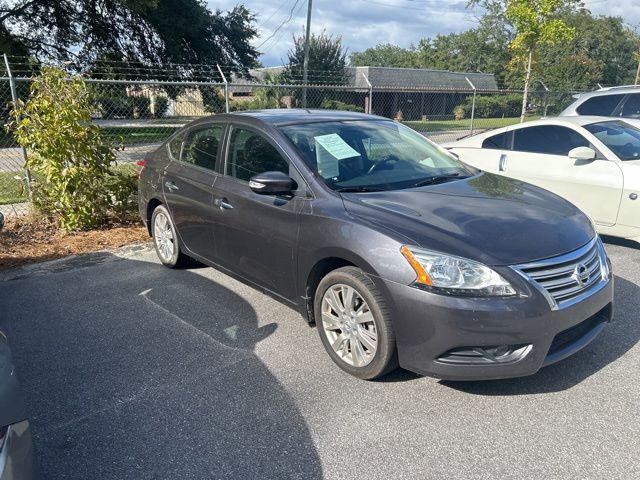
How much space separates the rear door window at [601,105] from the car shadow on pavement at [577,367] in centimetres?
549

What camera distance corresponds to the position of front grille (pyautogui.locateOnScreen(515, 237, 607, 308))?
2844mm

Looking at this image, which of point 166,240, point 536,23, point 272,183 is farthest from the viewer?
point 536,23

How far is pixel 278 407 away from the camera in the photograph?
3.01 m

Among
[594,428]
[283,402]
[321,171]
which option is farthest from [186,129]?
[594,428]

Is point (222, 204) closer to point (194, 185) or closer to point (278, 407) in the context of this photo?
point (194, 185)

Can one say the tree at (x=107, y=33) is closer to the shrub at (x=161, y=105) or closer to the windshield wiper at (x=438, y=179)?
the shrub at (x=161, y=105)

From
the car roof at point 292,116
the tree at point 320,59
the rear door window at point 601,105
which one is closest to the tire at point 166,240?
the car roof at point 292,116

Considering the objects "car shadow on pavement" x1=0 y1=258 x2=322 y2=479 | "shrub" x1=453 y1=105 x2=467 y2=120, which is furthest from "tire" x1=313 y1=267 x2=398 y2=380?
"shrub" x1=453 y1=105 x2=467 y2=120

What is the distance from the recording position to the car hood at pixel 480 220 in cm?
289

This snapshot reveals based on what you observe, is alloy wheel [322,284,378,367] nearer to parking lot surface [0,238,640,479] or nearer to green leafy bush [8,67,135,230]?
parking lot surface [0,238,640,479]

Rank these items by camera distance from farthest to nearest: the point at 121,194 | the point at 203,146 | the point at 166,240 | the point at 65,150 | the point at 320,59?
Result: the point at 320,59
the point at 121,194
the point at 65,150
the point at 166,240
the point at 203,146

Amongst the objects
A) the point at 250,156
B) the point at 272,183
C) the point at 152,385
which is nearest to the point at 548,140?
the point at 250,156

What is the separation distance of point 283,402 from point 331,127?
2202mm

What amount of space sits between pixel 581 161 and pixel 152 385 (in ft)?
16.9
